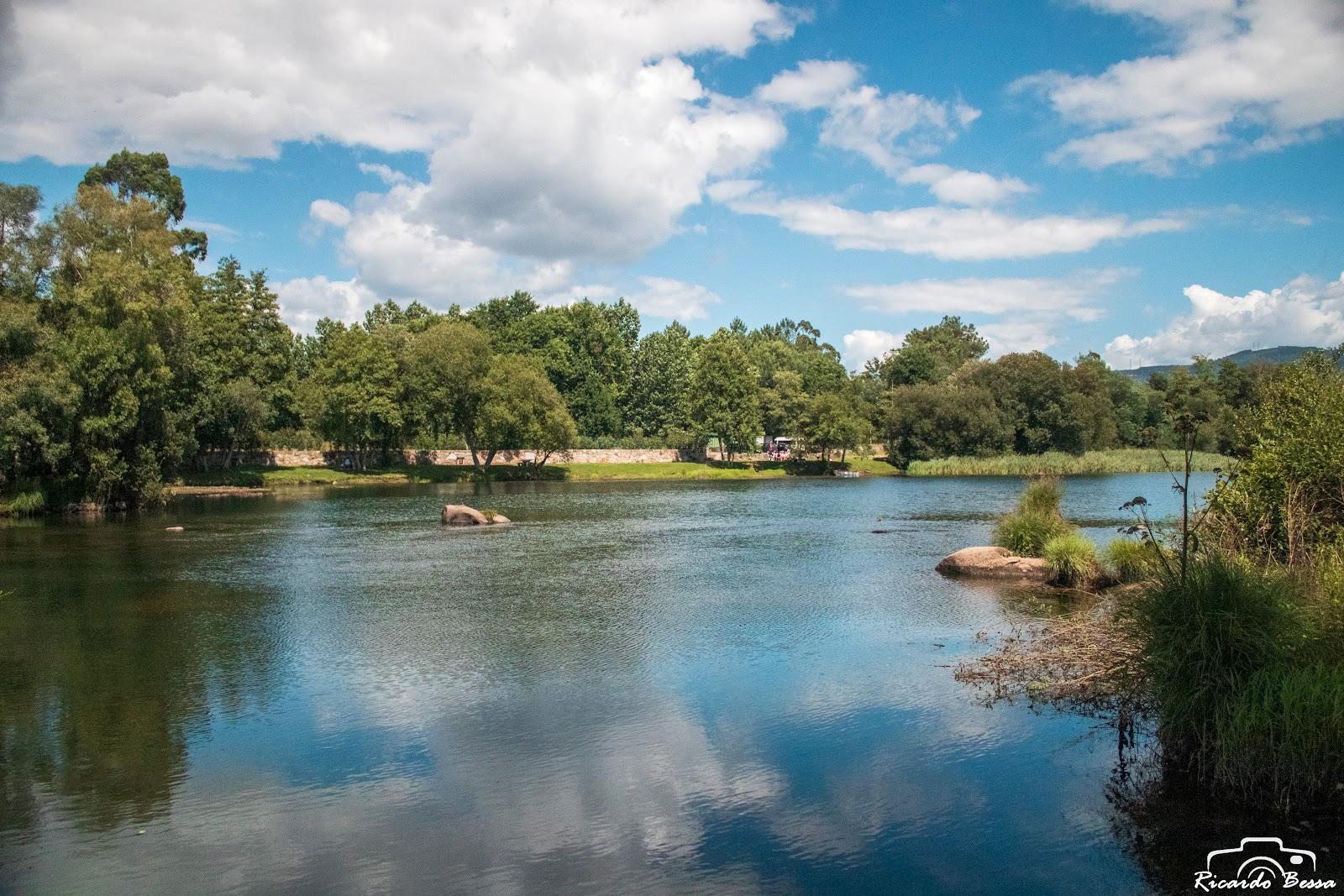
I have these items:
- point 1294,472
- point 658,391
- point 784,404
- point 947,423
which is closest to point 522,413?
point 658,391

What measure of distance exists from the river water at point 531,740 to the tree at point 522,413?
57.8 m

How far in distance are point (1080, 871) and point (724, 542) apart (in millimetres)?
30717

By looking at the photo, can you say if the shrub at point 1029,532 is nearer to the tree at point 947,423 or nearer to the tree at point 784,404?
the tree at point 947,423

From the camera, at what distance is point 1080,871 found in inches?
389

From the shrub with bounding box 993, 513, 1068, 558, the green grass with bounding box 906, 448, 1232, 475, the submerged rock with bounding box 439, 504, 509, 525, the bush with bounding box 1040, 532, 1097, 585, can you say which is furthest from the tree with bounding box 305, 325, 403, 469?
the bush with bounding box 1040, 532, 1097, 585

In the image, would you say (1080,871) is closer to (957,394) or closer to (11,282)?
(11,282)

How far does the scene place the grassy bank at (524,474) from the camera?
80.1 m

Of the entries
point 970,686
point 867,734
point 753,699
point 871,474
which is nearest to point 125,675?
point 753,699

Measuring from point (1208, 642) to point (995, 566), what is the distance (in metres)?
17.7

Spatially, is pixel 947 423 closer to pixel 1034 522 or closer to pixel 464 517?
pixel 464 517

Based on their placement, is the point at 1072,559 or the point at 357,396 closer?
the point at 1072,559

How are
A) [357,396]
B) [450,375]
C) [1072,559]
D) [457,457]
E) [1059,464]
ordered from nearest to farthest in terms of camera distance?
1. [1072,559]
2. [357,396]
3. [450,375]
4. [1059,464]
5. [457,457]

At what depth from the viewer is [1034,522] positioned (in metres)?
30.5

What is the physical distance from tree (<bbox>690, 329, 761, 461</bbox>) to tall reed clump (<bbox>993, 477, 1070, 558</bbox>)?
72637 mm
